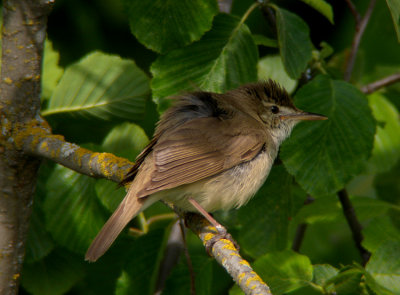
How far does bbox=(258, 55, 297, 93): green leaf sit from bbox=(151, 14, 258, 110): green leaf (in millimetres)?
509

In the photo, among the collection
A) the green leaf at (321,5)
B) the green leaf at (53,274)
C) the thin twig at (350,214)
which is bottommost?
the green leaf at (53,274)

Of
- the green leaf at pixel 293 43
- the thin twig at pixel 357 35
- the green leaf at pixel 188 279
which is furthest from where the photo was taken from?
the thin twig at pixel 357 35

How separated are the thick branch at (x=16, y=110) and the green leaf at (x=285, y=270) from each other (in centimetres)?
111

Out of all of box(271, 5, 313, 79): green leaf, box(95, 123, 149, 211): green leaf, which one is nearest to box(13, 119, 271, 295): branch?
box(95, 123, 149, 211): green leaf

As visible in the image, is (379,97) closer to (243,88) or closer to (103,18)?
(243,88)

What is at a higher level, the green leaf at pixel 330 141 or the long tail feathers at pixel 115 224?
the green leaf at pixel 330 141

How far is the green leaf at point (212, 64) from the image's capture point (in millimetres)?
2889

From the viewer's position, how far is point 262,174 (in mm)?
2922

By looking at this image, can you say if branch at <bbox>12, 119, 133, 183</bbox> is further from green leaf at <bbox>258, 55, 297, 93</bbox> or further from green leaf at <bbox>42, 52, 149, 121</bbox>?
green leaf at <bbox>258, 55, 297, 93</bbox>

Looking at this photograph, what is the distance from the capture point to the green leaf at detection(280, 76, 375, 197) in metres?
2.71

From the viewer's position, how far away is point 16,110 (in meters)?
2.57

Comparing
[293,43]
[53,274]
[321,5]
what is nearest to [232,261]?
[293,43]

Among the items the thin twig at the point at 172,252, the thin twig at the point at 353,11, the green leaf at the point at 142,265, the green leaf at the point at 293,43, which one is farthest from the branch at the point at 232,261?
the thin twig at the point at 353,11

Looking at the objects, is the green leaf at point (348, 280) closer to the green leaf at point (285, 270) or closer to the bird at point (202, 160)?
the green leaf at point (285, 270)
